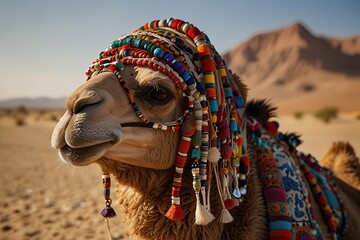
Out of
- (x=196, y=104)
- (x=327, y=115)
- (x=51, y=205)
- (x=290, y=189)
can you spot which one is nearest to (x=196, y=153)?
(x=196, y=104)

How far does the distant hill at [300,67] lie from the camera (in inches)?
3292

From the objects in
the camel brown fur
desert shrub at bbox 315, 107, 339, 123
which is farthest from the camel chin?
desert shrub at bbox 315, 107, 339, 123

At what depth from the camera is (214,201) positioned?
2.00m

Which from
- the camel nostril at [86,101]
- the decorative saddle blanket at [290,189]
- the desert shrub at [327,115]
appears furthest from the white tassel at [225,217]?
the desert shrub at [327,115]

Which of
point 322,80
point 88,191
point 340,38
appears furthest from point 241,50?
point 88,191

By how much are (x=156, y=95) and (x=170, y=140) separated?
0.30m

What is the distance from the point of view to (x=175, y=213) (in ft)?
5.91

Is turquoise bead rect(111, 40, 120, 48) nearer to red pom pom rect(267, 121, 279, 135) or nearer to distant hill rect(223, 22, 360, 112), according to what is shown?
red pom pom rect(267, 121, 279, 135)

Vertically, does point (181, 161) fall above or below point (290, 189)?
above

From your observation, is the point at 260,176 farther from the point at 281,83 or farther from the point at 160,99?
the point at 281,83

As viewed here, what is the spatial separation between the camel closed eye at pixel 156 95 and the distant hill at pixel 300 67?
73.7 metres

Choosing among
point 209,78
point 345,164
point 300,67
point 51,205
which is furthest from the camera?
point 300,67

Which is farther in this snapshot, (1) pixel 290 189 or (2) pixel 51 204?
→ (2) pixel 51 204

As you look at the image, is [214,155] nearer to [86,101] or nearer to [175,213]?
[175,213]
